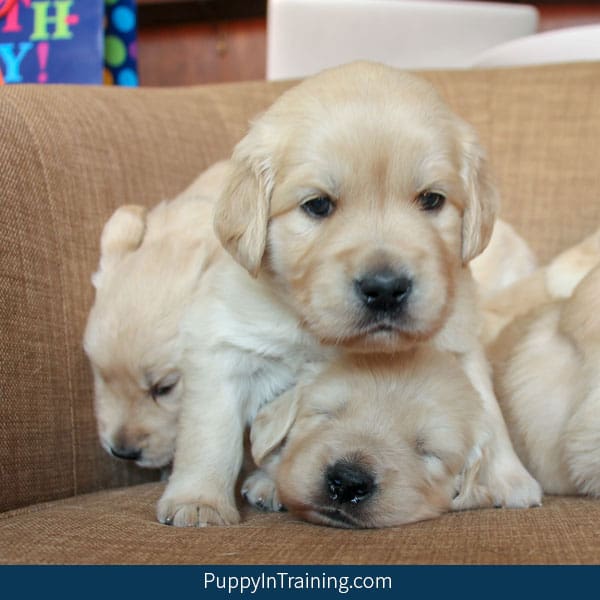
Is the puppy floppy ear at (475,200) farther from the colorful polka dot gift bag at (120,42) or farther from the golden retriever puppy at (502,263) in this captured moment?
the colorful polka dot gift bag at (120,42)

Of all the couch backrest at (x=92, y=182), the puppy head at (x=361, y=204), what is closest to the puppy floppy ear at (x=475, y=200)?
the puppy head at (x=361, y=204)

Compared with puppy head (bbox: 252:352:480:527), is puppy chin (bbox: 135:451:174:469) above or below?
below

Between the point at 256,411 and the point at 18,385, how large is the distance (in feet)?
2.02

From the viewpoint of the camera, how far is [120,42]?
14.4ft

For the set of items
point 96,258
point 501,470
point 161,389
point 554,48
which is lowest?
point 501,470

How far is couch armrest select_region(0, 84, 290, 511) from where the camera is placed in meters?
2.19

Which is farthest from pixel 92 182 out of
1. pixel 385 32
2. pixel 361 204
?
pixel 385 32

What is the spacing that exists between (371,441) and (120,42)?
10.4 ft

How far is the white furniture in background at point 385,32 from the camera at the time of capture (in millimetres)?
3957

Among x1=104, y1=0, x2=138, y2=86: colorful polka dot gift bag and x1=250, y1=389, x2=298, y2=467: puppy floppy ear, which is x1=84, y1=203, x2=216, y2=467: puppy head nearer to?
x1=250, y1=389, x2=298, y2=467: puppy floppy ear

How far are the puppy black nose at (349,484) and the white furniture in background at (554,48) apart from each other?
2.44 meters

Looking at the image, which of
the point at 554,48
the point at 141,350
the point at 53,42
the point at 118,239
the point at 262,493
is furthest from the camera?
the point at 53,42
